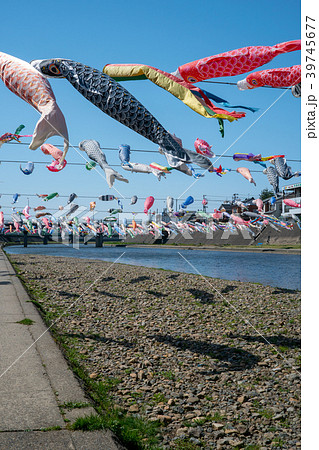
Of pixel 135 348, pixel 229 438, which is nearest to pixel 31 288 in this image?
pixel 135 348

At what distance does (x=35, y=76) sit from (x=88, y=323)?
606 cm

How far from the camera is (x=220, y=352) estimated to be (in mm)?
7059

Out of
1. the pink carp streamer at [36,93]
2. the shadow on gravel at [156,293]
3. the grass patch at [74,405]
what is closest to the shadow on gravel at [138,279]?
the shadow on gravel at [156,293]

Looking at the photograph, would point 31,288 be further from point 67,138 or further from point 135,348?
point 67,138

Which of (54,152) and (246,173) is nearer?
(54,152)

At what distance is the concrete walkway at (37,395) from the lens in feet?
10.8

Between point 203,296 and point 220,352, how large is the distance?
16.3ft

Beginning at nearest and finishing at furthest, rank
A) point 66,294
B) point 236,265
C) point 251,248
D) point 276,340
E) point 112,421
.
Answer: point 112,421 → point 276,340 → point 66,294 → point 236,265 → point 251,248

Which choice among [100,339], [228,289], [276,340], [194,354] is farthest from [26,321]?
[228,289]

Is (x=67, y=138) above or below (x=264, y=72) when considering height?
below

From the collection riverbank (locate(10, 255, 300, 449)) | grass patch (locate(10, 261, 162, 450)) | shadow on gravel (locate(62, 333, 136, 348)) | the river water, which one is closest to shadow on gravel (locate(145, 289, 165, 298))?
riverbank (locate(10, 255, 300, 449))

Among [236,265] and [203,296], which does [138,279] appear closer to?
[203,296]

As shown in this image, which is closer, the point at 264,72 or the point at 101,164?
the point at 264,72

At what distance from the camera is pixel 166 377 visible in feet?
18.9
